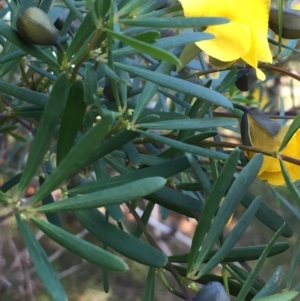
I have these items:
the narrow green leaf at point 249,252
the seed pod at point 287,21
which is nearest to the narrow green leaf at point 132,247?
the narrow green leaf at point 249,252

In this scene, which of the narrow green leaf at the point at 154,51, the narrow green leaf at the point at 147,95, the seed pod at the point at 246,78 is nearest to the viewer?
the narrow green leaf at the point at 154,51

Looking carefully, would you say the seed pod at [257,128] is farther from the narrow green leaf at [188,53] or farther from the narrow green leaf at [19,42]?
the narrow green leaf at [19,42]

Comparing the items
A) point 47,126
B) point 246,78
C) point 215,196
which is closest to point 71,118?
point 47,126

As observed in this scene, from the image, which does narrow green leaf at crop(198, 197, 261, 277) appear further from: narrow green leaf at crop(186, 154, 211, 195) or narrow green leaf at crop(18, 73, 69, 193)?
narrow green leaf at crop(18, 73, 69, 193)

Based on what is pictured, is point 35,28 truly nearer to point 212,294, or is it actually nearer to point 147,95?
point 147,95

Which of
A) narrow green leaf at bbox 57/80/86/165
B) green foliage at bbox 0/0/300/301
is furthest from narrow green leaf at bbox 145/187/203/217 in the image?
narrow green leaf at bbox 57/80/86/165

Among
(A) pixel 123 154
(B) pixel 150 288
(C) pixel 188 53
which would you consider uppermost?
(C) pixel 188 53
